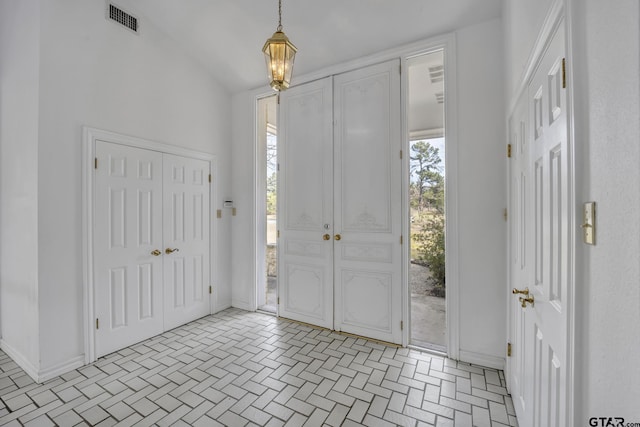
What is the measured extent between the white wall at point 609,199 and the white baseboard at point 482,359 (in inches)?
73.9

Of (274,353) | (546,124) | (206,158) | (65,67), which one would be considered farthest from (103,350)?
(546,124)

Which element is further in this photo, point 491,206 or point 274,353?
point 274,353

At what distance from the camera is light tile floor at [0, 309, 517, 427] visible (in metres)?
1.87

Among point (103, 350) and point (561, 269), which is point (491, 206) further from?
point (103, 350)

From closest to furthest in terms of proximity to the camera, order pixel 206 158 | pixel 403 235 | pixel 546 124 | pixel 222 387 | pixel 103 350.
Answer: pixel 546 124
pixel 222 387
pixel 103 350
pixel 403 235
pixel 206 158

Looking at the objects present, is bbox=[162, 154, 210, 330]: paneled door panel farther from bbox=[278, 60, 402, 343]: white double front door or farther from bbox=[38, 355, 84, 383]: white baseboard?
bbox=[278, 60, 402, 343]: white double front door

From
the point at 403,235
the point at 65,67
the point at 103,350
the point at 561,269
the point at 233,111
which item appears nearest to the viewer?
the point at 561,269

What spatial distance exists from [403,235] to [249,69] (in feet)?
8.97

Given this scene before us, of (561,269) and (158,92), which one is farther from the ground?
(158,92)

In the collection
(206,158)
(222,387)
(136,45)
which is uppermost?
(136,45)

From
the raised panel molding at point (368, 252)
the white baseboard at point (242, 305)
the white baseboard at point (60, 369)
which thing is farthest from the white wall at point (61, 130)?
the raised panel molding at point (368, 252)

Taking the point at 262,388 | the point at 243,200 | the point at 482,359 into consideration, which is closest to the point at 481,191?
the point at 482,359

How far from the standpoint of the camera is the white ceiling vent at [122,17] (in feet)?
8.92

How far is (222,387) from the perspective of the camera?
7.22 ft
